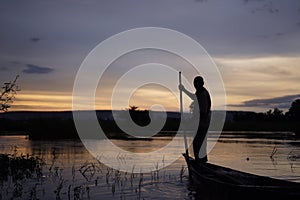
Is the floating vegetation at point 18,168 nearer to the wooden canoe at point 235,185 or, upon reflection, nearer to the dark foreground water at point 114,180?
the dark foreground water at point 114,180

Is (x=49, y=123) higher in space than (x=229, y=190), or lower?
higher

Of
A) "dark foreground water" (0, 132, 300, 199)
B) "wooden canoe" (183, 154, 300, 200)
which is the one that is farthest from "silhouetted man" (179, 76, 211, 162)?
"dark foreground water" (0, 132, 300, 199)

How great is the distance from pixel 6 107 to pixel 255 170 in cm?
920

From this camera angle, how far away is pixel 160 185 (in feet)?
37.1

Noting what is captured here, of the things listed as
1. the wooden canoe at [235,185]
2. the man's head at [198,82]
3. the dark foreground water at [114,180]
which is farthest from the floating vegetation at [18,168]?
the man's head at [198,82]

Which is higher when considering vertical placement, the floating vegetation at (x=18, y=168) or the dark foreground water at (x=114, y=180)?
the floating vegetation at (x=18, y=168)

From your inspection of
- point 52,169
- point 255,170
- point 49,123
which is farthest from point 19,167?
point 49,123

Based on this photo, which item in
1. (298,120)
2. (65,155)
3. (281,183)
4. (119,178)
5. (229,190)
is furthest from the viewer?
(298,120)

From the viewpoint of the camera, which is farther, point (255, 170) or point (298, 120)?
point (298, 120)

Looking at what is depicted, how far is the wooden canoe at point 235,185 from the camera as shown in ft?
20.5

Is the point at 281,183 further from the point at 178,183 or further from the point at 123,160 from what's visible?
the point at 123,160

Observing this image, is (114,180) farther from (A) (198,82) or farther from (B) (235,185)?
(B) (235,185)

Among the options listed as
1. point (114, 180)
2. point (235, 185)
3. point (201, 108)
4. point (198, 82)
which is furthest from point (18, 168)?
point (235, 185)

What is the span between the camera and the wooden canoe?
20.5ft
